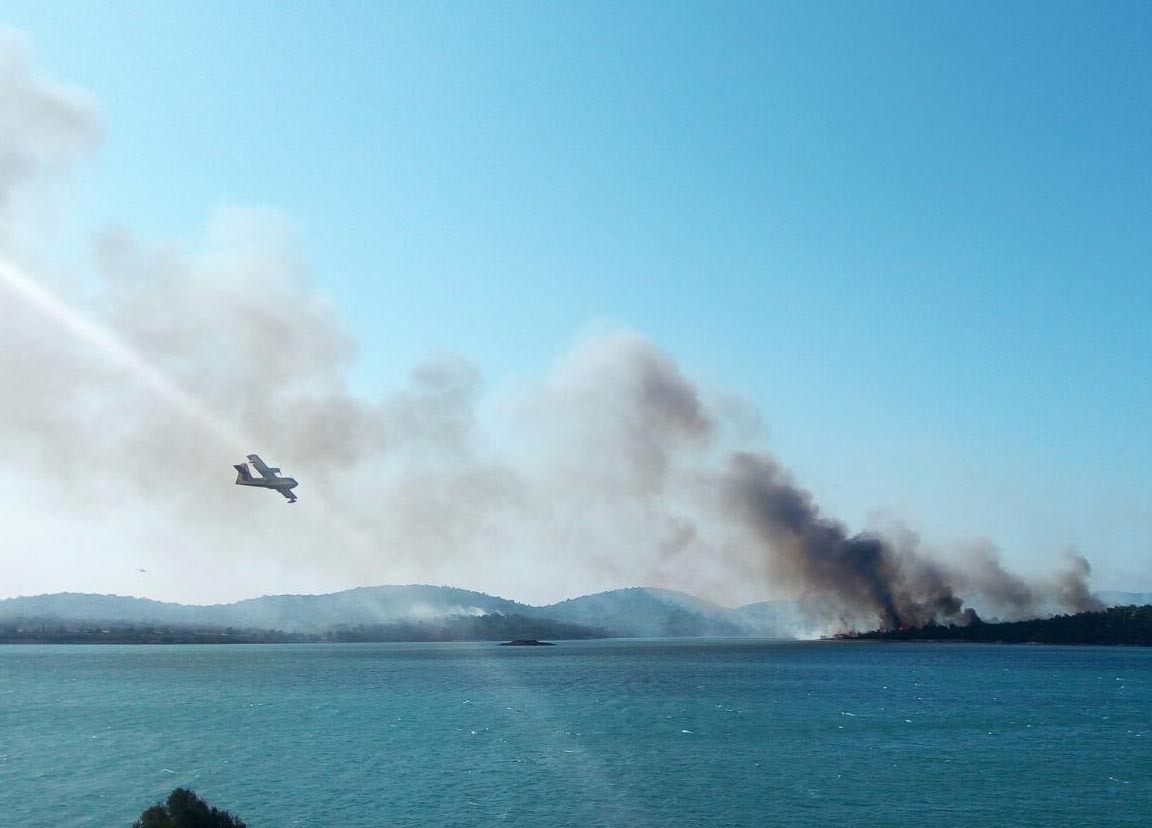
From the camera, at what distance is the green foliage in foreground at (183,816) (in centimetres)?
3767

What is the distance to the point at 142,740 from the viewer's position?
78.1 metres

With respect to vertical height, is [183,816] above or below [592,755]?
above

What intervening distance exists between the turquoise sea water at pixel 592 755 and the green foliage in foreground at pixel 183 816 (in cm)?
931

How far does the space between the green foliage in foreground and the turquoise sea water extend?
30.6 ft

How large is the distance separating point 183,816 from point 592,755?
3476 cm

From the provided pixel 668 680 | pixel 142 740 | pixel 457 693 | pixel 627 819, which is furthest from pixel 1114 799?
pixel 668 680

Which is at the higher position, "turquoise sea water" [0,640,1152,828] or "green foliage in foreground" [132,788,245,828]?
"green foliage in foreground" [132,788,245,828]

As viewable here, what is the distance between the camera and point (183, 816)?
37969 millimetres

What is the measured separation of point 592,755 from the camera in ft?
221

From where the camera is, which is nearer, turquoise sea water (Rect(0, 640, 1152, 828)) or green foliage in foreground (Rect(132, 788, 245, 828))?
green foliage in foreground (Rect(132, 788, 245, 828))

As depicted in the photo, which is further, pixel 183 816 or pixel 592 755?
pixel 592 755

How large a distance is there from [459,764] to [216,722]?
37.1 meters

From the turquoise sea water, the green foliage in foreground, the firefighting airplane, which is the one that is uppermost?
the firefighting airplane

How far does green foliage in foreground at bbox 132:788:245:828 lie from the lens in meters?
37.7
